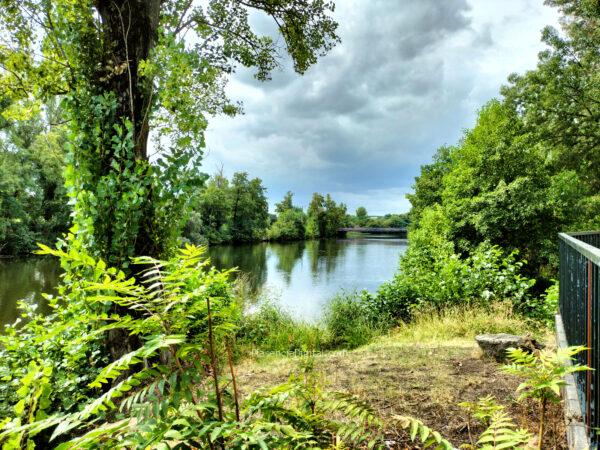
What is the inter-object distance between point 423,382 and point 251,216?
60577mm

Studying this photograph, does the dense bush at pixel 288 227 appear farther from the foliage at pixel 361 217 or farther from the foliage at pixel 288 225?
the foliage at pixel 361 217

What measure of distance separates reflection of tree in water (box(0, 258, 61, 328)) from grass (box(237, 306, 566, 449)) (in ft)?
34.3

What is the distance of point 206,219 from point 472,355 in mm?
54057

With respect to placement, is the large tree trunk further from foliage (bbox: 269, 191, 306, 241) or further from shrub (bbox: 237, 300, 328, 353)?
foliage (bbox: 269, 191, 306, 241)

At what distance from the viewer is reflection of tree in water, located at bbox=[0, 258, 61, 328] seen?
14977 millimetres

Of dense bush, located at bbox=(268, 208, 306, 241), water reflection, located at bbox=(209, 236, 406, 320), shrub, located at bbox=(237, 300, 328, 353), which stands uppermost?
dense bush, located at bbox=(268, 208, 306, 241)

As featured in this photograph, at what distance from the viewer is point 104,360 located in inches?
140

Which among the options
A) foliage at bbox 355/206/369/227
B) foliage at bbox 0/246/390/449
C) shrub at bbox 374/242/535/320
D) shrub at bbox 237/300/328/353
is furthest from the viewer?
foliage at bbox 355/206/369/227

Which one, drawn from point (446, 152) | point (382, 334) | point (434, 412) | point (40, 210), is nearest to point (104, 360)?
point (434, 412)

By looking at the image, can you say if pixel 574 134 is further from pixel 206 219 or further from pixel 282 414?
pixel 206 219

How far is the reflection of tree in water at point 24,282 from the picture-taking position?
15.0m

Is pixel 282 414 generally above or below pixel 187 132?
below

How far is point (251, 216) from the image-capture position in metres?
63.7

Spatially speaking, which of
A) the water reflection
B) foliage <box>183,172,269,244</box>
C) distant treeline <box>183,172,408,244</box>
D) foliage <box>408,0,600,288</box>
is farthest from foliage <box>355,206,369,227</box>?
foliage <box>408,0,600,288</box>
